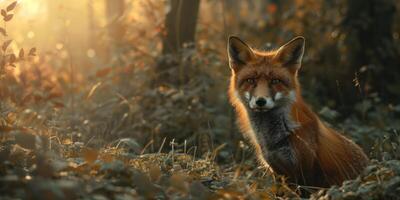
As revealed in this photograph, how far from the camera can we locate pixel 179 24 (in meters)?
7.77

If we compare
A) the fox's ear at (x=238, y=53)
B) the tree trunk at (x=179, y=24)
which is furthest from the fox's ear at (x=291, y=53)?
the tree trunk at (x=179, y=24)

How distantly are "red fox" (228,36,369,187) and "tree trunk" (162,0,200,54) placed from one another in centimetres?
213

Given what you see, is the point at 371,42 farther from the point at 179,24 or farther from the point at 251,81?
the point at 251,81

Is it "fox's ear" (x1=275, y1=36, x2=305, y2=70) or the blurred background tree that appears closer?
"fox's ear" (x1=275, y1=36, x2=305, y2=70)

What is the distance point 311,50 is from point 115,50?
3899mm

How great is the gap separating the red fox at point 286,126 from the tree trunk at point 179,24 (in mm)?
2128

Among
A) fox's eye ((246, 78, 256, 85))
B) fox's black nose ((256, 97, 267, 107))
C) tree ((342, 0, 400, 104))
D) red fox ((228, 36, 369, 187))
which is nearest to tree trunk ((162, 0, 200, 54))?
red fox ((228, 36, 369, 187))

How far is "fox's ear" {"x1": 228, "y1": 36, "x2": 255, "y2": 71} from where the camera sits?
5.64m

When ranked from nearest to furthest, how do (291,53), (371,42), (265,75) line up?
(265,75)
(291,53)
(371,42)

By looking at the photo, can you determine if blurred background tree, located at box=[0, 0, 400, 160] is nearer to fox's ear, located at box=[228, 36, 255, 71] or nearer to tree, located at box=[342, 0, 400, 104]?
tree, located at box=[342, 0, 400, 104]

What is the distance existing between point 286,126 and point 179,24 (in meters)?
2.99

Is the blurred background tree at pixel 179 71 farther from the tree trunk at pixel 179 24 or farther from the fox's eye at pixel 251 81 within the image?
the fox's eye at pixel 251 81

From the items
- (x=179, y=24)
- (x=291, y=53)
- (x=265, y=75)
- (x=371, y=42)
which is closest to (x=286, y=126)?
(x=265, y=75)

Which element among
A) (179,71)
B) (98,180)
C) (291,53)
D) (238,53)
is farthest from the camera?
(179,71)
